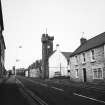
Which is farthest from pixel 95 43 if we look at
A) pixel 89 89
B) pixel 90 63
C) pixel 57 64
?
pixel 57 64

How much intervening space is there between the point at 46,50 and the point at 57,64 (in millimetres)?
7657

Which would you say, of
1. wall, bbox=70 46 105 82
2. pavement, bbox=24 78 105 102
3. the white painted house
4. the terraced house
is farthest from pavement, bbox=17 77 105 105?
the white painted house

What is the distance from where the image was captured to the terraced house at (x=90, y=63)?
2705cm

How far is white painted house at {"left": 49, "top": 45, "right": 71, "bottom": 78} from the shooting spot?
190 feet

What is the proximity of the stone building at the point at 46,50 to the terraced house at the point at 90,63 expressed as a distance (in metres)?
23.4

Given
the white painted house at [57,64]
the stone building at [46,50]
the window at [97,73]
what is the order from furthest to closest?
the stone building at [46,50] < the white painted house at [57,64] < the window at [97,73]

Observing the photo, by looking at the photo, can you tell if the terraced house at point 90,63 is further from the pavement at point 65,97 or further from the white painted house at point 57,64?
the white painted house at point 57,64

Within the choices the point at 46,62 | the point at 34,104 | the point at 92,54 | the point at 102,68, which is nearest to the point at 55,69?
the point at 46,62

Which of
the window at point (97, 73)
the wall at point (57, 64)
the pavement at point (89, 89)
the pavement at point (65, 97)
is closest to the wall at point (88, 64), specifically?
the window at point (97, 73)

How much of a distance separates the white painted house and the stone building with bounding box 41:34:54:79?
7.56ft

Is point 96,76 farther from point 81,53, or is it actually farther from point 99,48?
point 81,53

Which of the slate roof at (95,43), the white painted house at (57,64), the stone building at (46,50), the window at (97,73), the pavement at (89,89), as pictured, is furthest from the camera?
the stone building at (46,50)

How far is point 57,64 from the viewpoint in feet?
193

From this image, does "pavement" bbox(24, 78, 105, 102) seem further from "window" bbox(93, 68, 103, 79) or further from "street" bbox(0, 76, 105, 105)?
"window" bbox(93, 68, 103, 79)
